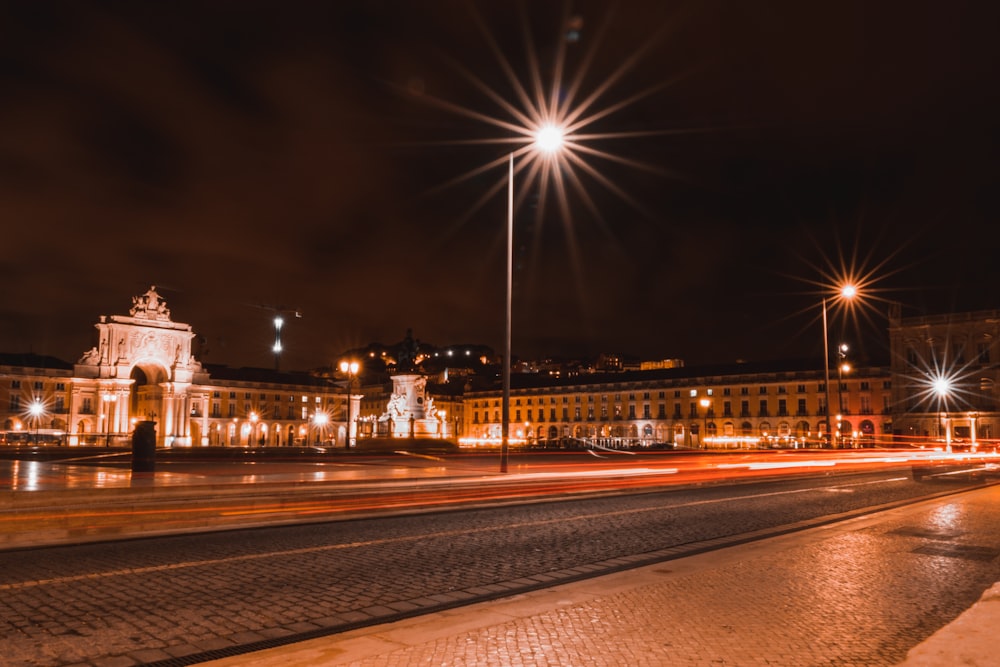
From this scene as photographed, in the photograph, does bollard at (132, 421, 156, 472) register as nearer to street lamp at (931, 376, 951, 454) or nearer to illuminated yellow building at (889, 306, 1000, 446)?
illuminated yellow building at (889, 306, 1000, 446)

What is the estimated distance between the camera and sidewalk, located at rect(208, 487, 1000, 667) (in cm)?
591

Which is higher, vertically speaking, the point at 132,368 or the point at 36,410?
the point at 132,368

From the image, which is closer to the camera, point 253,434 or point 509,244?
point 509,244

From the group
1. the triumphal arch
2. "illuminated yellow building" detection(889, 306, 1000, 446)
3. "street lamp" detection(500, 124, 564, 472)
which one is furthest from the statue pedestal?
"illuminated yellow building" detection(889, 306, 1000, 446)

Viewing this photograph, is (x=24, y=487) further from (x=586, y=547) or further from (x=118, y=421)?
(x=118, y=421)

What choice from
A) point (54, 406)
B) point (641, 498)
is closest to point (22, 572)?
point (641, 498)

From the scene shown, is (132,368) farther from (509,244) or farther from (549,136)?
(549,136)

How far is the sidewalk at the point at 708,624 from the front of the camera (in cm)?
591

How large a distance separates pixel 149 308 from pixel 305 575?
109m

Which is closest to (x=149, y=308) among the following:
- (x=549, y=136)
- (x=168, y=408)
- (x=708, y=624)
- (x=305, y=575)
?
(x=168, y=408)

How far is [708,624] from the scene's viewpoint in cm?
691

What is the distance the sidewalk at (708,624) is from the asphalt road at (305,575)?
0.37 meters

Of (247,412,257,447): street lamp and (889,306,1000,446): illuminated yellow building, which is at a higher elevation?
(889,306,1000,446): illuminated yellow building

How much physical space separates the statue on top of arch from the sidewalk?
359ft
